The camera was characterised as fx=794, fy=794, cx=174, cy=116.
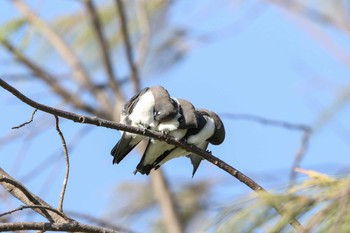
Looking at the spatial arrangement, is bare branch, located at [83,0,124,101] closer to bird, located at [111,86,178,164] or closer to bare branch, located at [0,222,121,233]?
bird, located at [111,86,178,164]

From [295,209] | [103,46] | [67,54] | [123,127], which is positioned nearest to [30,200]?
[123,127]

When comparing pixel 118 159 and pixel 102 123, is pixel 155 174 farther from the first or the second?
pixel 102 123

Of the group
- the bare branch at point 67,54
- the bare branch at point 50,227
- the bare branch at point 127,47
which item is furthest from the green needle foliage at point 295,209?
the bare branch at point 67,54

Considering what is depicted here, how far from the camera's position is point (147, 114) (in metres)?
1.76

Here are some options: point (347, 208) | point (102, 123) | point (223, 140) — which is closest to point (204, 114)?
point (223, 140)

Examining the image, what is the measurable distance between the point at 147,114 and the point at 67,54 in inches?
110

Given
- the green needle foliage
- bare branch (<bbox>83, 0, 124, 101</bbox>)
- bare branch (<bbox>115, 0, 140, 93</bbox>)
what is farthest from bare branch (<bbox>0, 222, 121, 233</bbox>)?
bare branch (<bbox>83, 0, 124, 101</bbox>)

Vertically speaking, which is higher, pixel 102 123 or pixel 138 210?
pixel 138 210

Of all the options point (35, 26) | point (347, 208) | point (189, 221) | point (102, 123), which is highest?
point (35, 26)

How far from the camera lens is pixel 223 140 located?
→ 71.7 inches

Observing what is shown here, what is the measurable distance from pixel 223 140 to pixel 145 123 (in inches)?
7.5

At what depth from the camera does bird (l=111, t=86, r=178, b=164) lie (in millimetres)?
1744

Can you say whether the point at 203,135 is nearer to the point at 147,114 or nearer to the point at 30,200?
the point at 147,114

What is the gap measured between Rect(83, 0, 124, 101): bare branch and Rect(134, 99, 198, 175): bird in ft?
7.44
